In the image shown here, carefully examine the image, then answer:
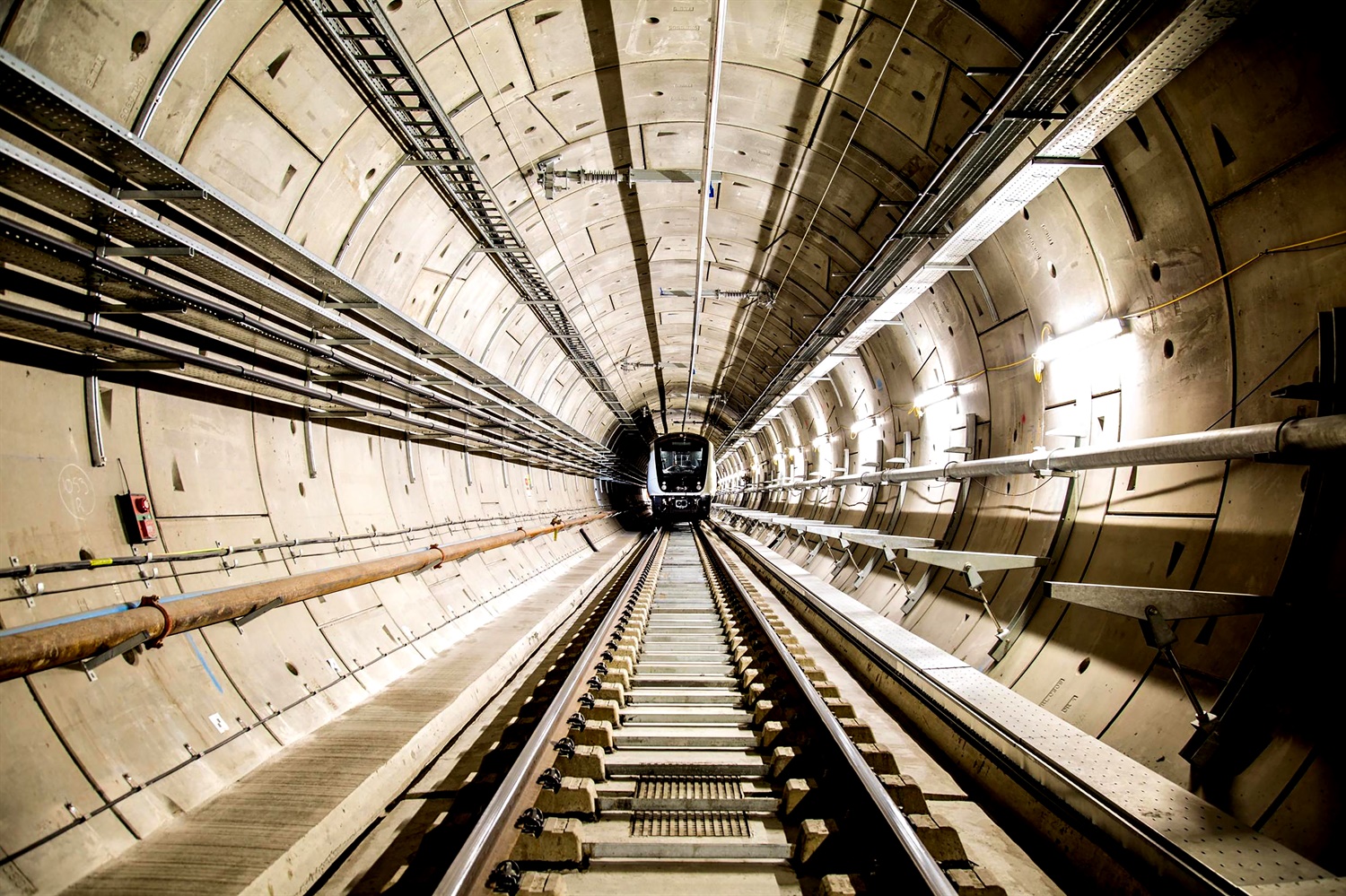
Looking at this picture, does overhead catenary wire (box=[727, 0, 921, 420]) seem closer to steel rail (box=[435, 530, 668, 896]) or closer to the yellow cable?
the yellow cable

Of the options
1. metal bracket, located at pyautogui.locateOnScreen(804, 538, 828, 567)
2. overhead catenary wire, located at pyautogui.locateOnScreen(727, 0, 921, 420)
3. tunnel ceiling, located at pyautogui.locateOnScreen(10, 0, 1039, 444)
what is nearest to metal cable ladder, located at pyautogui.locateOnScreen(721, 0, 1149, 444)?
tunnel ceiling, located at pyautogui.locateOnScreen(10, 0, 1039, 444)

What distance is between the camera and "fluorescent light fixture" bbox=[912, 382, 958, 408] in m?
7.00

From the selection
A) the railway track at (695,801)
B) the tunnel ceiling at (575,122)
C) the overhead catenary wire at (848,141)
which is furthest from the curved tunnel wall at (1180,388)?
the overhead catenary wire at (848,141)

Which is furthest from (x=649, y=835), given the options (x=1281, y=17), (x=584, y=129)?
(x=584, y=129)

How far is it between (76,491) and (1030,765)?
5633 mm

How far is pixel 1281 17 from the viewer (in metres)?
2.79

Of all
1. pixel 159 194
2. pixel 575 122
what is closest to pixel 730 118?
pixel 575 122

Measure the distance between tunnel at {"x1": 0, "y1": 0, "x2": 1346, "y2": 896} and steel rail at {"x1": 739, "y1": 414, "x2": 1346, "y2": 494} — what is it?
1.2 inches

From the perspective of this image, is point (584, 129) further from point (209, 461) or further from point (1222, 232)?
point (1222, 232)

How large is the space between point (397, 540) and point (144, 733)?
3.60 m

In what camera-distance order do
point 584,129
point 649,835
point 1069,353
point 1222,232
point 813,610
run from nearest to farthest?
point 649,835, point 1222,232, point 1069,353, point 584,129, point 813,610

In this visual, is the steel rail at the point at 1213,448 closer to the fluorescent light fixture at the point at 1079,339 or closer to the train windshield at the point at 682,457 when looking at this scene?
the fluorescent light fixture at the point at 1079,339

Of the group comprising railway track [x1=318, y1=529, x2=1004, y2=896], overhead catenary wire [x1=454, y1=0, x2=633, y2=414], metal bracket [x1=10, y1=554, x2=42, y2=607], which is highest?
overhead catenary wire [x1=454, y1=0, x2=633, y2=414]

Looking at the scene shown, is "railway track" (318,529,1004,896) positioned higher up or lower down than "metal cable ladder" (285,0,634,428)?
lower down
